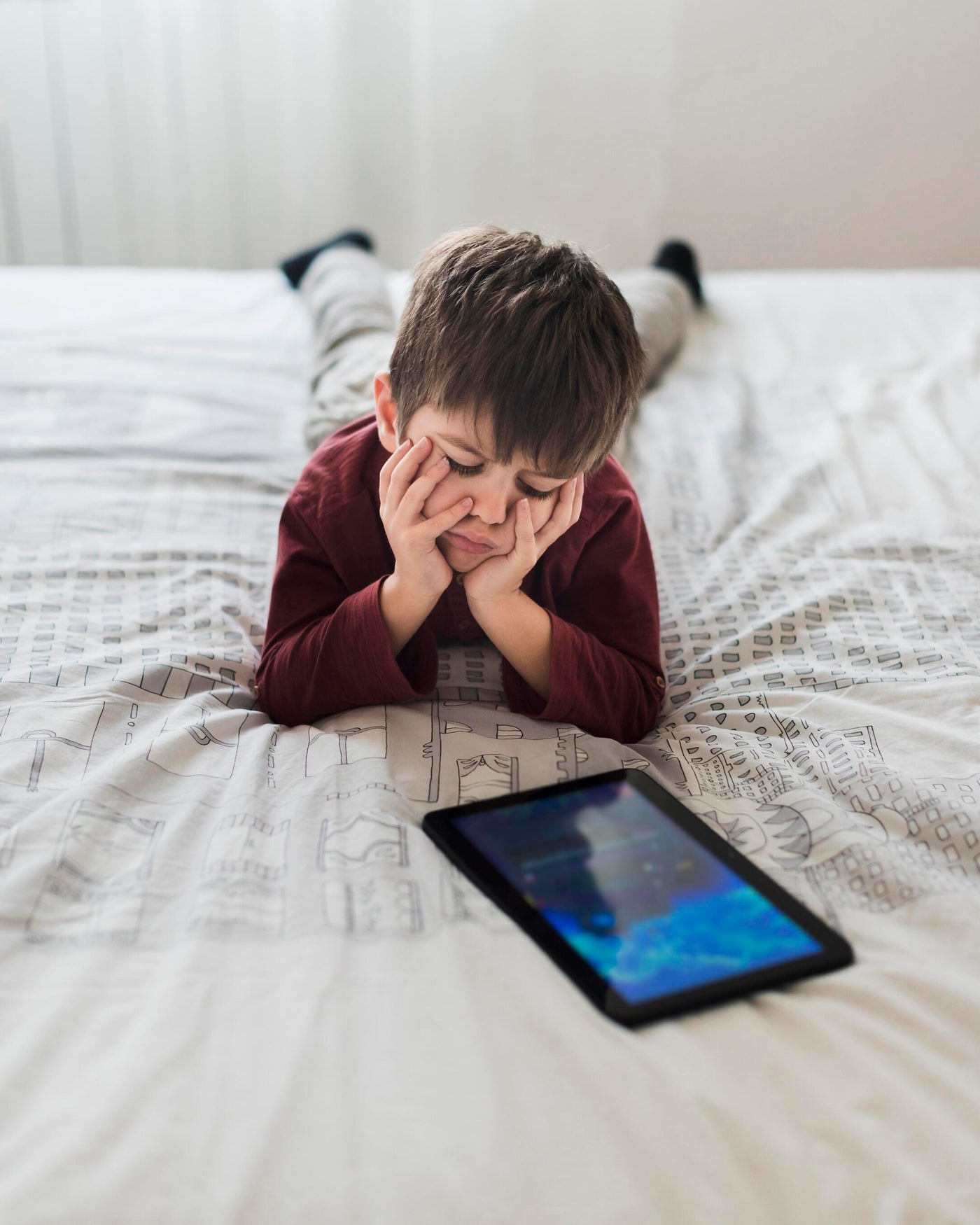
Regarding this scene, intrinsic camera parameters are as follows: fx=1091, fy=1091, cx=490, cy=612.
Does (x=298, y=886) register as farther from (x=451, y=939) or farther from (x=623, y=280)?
(x=623, y=280)

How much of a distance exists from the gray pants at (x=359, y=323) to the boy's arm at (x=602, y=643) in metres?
0.42

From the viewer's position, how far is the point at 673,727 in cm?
86

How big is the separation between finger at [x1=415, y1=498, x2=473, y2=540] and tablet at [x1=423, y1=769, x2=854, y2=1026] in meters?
0.20

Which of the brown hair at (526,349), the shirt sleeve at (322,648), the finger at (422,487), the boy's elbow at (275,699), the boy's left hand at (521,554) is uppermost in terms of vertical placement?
the brown hair at (526,349)

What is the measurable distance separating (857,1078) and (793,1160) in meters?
0.06

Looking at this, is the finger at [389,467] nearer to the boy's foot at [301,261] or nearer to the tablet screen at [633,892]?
the tablet screen at [633,892]

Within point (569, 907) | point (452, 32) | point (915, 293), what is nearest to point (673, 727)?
point (569, 907)

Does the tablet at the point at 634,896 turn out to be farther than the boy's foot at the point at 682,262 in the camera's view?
No

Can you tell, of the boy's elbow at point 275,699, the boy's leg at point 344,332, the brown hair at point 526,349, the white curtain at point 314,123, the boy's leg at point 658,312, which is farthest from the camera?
the white curtain at point 314,123

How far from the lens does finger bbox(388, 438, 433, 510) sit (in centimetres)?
78

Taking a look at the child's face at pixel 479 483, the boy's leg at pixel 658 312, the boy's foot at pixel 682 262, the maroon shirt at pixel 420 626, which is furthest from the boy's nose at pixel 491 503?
the boy's foot at pixel 682 262

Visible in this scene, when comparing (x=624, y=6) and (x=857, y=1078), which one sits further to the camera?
(x=624, y=6)

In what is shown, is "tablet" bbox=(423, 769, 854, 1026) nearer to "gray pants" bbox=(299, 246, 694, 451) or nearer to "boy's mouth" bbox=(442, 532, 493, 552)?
"boy's mouth" bbox=(442, 532, 493, 552)

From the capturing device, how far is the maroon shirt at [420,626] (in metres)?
0.83
